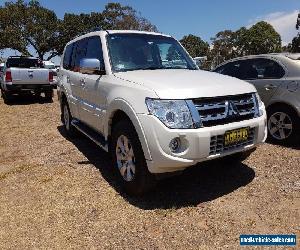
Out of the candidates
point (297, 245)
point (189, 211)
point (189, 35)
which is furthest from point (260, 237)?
point (189, 35)

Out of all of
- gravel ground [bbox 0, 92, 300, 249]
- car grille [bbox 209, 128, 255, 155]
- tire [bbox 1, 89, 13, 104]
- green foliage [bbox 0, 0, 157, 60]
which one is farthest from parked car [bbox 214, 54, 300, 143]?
green foliage [bbox 0, 0, 157, 60]

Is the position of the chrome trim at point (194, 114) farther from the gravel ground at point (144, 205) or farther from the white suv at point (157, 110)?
the gravel ground at point (144, 205)

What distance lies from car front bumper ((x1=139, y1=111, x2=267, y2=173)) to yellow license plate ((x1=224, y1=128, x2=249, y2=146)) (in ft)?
0.26

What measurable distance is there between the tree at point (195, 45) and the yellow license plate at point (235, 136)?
231ft

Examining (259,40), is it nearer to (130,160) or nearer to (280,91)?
(280,91)

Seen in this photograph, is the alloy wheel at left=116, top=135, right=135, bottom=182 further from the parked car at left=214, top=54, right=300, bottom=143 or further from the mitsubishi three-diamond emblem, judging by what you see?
the parked car at left=214, top=54, right=300, bottom=143

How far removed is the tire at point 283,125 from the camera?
6191 millimetres

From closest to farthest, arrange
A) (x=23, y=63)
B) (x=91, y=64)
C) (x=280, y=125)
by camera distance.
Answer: (x=91, y=64)
(x=280, y=125)
(x=23, y=63)

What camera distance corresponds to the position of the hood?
12.5 ft

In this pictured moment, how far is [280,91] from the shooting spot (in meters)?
6.34

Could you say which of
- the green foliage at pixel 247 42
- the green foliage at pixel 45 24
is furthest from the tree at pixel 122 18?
the green foliage at pixel 247 42

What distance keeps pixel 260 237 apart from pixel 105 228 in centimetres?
153

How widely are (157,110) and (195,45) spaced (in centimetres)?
7630

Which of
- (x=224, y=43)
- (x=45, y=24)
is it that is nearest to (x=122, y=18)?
(x=45, y=24)
